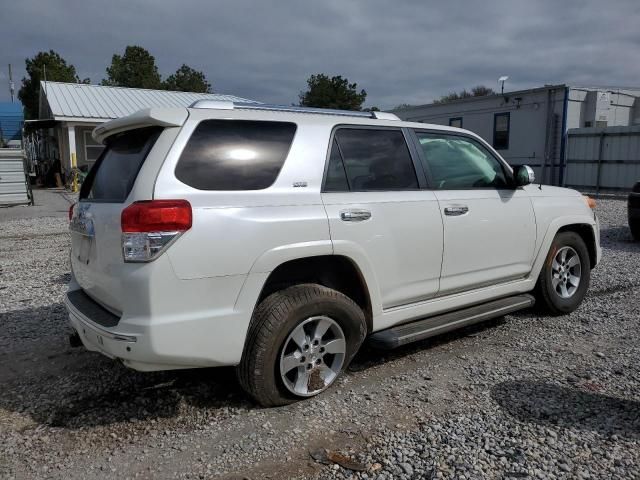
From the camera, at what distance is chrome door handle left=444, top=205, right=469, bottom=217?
4.07m

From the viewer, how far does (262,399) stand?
3.31 meters

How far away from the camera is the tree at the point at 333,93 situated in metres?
42.8

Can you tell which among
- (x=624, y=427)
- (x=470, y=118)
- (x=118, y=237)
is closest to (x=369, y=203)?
(x=118, y=237)

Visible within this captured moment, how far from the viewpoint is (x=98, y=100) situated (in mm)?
24516

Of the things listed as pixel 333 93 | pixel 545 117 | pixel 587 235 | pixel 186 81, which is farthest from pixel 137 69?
pixel 587 235

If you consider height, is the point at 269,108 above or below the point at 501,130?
below

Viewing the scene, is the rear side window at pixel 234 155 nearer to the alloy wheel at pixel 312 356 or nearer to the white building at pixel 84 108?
the alloy wheel at pixel 312 356

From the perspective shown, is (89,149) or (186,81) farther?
(186,81)

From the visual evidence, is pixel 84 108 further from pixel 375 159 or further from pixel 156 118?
pixel 156 118

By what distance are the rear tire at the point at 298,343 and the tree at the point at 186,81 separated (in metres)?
45.6

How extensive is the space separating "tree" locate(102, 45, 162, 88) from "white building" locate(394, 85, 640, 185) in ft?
96.0

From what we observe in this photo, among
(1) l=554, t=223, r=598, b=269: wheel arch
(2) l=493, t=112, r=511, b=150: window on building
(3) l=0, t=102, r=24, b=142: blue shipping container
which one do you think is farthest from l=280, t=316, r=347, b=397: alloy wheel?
(3) l=0, t=102, r=24, b=142: blue shipping container

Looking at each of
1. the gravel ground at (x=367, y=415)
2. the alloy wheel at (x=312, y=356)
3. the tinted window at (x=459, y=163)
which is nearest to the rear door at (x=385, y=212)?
the tinted window at (x=459, y=163)

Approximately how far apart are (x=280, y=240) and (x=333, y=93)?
41.6 metres
